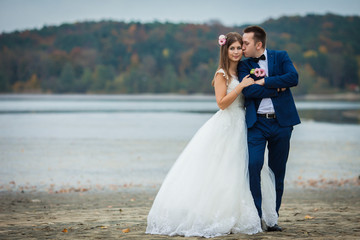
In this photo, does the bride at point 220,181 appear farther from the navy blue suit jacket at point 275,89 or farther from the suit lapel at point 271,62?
the suit lapel at point 271,62

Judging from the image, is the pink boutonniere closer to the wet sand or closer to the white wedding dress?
the white wedding dress

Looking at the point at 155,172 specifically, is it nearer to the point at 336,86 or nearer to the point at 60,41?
the point at 336,86

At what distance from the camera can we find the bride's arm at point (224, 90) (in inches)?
214

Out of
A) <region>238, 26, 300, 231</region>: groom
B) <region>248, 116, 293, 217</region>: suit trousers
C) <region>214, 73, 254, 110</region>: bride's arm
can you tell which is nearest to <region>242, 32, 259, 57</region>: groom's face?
<region>238, 26, 300, 231</region>: groom

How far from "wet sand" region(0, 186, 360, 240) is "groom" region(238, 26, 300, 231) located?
0.75 metres

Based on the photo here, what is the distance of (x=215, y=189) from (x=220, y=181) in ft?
0.34

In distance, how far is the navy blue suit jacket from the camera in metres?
5.39

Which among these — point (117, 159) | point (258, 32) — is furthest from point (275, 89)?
point (117, 159)

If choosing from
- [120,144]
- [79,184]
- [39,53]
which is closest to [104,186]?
[79,184]

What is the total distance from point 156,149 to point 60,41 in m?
158

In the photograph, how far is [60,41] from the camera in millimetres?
170375

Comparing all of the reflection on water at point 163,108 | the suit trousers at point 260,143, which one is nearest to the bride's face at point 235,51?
the suit trousers at point 260,143

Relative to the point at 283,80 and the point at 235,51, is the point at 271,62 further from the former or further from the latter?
the point at 235,51

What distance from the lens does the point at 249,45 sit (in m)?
5.54
